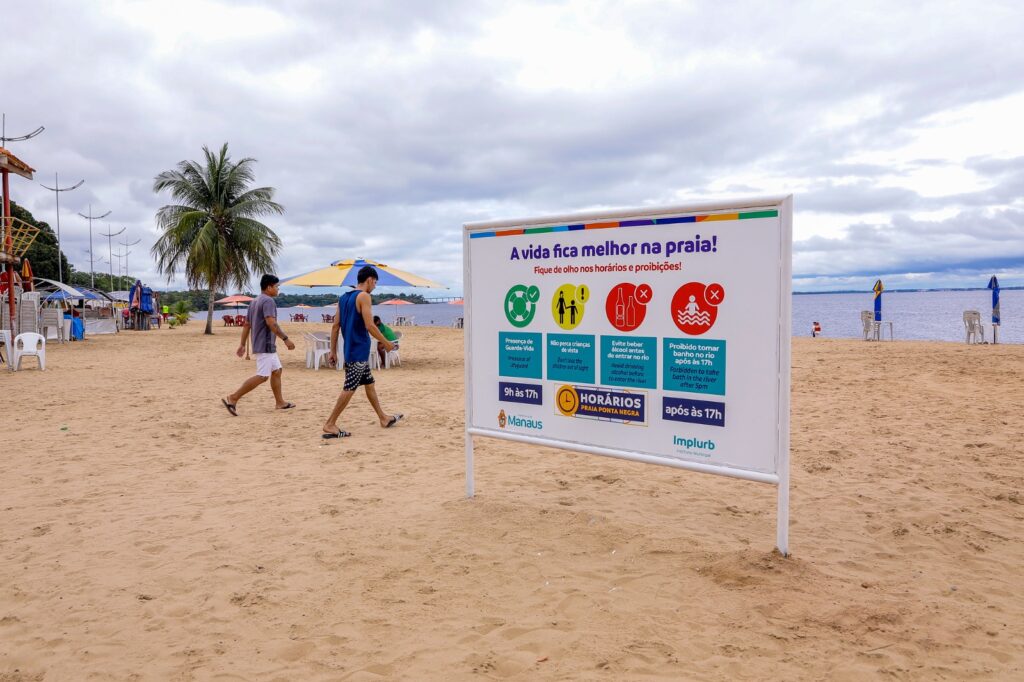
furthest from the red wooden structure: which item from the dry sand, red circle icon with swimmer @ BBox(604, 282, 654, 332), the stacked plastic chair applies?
red circle icon with swimmer @ BBox(604, 282, 654, 332)

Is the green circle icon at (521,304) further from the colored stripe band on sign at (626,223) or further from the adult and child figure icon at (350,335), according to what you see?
the adult and child figure icon at (350,335)

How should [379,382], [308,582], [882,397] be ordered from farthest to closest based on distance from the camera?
[379,382] < [882,397] < [308,582]

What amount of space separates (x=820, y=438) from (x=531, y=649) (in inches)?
200

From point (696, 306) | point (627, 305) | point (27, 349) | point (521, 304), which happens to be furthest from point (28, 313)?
point (696, 306)

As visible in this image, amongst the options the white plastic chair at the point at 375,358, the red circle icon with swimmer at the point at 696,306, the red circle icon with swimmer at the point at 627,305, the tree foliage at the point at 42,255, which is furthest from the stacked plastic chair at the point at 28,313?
the tree foliage at the point at 42,255

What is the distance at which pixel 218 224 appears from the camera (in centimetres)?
2988

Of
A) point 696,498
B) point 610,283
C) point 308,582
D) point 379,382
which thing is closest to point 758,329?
point 610,283

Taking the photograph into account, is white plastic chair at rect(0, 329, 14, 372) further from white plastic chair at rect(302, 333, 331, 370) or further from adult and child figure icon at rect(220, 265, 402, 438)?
adult and child figure icon at rect(220, 265, 402, 438)

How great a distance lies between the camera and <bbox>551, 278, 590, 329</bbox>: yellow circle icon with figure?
4328 mm

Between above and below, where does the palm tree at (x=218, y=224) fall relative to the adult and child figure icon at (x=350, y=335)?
above

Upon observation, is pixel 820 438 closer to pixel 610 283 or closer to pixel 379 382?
pixel 610 283

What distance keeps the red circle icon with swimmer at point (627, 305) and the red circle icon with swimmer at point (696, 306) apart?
183 mm

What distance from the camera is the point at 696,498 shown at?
502cm

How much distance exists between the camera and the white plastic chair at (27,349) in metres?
13.7
